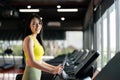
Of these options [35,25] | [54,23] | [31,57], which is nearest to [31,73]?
[31,57]

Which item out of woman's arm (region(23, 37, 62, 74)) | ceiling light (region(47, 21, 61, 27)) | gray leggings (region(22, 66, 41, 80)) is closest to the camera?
woman's arm (region(23, 37, 62, 74))

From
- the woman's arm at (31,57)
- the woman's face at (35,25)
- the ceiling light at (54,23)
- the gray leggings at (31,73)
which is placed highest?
the woman's face at (35,25)

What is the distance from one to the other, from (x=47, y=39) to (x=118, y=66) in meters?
18.5

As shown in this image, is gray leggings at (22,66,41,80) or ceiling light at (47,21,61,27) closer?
gray leggings at (22,66,41,80)

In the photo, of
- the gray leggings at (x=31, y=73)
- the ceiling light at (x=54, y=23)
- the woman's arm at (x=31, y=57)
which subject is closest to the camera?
the woman's arm at (x=31, y=57)

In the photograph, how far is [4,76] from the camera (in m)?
8.55

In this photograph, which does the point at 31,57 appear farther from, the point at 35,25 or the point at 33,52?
the point at 35,25

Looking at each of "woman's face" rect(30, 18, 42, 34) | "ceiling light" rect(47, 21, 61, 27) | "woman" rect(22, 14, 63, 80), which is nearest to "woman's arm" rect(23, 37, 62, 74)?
"woman" rect(22, 14, 63, 80)

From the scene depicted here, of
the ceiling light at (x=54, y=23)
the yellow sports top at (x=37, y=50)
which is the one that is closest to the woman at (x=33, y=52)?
the yellow sports top at (x=37, y=50)

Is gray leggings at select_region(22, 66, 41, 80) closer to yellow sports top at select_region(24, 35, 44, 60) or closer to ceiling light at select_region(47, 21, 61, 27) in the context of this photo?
yellow sports top at select_region(24, 35, 44, 60)

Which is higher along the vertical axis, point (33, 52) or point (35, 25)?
point (35, 25)

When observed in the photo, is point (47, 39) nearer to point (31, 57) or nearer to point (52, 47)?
point (52, 47)

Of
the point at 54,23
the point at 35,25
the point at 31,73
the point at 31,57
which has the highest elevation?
the point at 35,25

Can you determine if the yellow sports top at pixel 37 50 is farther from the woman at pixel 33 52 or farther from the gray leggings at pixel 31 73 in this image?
the gray leggings at pixel 31 73
